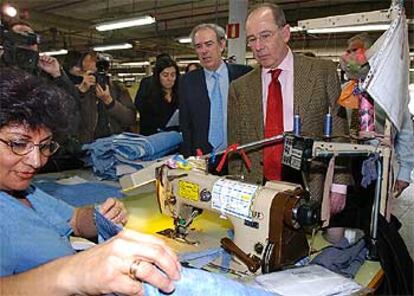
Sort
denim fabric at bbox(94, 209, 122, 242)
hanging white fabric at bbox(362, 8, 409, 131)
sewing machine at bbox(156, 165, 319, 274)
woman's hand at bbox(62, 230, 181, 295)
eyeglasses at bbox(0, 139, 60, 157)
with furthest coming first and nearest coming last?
hanging white fabric at bbox(362, 8, 409, 131) → sewing machine at bbox(156, 165, 319, 274) → eyeglasses at bbox(0, 139, 60, 157) → denim fabric at bbox(94, 209, 122, 242) → woman's hand at bbox(62, 230, 181, 295)

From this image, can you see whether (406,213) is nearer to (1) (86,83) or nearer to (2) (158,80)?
(2) (158,80)

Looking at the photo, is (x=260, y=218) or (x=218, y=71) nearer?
(x=260, y=218)

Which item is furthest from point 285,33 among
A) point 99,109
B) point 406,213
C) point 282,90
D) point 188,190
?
point 406,213

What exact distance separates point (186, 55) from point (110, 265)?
1488 centimetres

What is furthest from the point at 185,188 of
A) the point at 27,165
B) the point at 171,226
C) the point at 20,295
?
the point at 20,295

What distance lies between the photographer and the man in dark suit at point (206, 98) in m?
2.35

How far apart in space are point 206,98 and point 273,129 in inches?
24.6

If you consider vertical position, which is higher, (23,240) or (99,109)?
(99,109)

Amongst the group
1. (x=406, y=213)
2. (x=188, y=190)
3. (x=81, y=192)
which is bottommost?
(x=406, y=213)

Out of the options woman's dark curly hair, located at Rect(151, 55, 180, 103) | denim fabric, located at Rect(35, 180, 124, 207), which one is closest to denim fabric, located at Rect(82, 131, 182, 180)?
denim fabric, located at Rect(35, 180, 124, 207)

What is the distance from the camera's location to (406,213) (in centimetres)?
457

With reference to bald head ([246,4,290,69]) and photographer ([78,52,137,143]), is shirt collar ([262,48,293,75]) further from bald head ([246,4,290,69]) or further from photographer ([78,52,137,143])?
photographer ([78,52,137,143])

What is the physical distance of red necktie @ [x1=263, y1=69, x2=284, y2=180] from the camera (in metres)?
1.83

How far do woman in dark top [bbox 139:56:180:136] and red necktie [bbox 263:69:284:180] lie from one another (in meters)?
1.15
